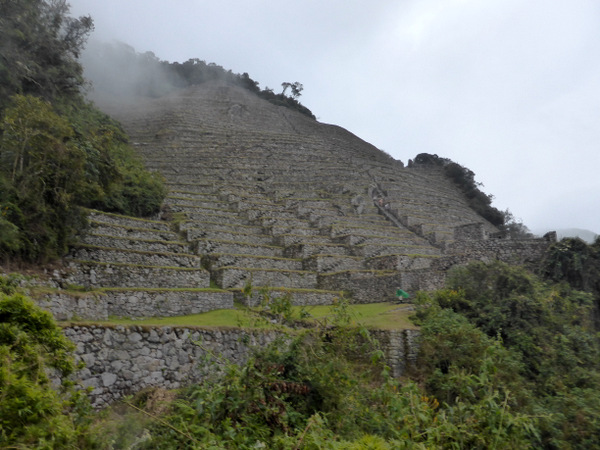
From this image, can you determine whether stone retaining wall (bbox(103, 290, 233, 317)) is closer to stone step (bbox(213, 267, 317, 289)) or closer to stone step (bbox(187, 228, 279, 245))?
stone step (bbox(213, 267, 317, 289))

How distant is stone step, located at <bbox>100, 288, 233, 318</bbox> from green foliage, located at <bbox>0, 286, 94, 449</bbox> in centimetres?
637

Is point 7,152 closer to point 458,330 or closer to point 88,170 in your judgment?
point 88,170

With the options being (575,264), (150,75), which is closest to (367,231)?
(575,264)

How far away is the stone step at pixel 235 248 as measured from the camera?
16.0 meters

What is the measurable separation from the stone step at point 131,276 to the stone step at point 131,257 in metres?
0.81

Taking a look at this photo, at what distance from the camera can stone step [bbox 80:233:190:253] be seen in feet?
43.8

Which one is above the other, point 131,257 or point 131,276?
point 131,257

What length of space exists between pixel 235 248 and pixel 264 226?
12.6 feet

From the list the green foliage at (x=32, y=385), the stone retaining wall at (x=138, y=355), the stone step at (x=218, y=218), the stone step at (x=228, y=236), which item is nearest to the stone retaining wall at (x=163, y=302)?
the stone retaining wall at (x=138, y=355)

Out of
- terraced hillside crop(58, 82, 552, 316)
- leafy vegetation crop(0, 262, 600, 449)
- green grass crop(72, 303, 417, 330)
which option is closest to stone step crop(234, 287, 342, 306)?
terraced hillside crop(58, 82, 552, 316)

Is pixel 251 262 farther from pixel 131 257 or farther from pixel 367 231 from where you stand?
pixel 367 231

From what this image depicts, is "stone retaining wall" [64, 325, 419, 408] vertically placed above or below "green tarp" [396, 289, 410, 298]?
below

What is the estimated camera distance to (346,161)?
128ft

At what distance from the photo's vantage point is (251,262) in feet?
52.4
